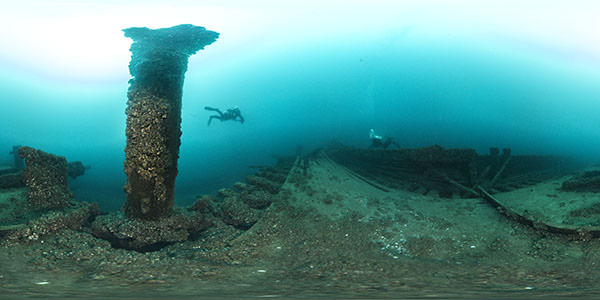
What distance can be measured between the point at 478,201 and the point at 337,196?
3716 millimetres

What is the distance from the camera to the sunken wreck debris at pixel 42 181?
Result: 17.9 feet

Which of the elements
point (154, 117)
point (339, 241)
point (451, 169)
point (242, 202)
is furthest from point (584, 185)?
point (154, 117)

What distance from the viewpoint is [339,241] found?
5.02m

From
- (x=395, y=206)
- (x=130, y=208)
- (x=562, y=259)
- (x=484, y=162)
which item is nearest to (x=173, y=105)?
(x=130, y=208)

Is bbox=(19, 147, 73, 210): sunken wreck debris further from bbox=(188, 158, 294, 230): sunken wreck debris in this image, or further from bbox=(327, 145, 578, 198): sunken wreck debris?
bbox=(327, 145, 578, 198): sunken wreck debris

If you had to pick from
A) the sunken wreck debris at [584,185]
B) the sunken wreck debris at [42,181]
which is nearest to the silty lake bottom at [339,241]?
the sunken wreck debris at [584,185]

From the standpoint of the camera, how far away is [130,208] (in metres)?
5.45

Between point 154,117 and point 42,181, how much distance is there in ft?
9.90

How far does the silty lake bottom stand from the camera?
2895mm

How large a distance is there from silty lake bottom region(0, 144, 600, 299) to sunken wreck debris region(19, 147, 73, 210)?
36 cm

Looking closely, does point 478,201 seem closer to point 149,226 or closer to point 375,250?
point 375,250

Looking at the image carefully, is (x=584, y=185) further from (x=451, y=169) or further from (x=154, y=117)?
(x=154, y=117)

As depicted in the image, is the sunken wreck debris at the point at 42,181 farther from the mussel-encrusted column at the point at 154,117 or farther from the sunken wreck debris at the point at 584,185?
the sunken wreck debris at the point at 584,185

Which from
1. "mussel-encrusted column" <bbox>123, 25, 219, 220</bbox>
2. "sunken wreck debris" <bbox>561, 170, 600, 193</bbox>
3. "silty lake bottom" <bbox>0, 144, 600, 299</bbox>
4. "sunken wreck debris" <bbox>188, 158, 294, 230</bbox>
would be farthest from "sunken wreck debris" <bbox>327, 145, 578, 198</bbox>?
"mussel-encrusted column" <bbox>123, 25, 219, 220</bbox>
